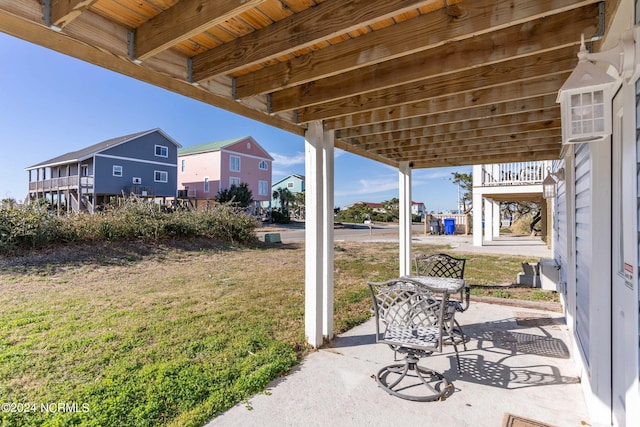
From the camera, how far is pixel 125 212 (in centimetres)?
927

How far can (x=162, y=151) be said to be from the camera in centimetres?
2255

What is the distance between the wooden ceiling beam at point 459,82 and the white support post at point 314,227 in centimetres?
29

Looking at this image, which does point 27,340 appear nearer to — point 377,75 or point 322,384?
point 322,384

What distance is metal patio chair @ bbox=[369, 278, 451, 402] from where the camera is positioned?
7.95 ft

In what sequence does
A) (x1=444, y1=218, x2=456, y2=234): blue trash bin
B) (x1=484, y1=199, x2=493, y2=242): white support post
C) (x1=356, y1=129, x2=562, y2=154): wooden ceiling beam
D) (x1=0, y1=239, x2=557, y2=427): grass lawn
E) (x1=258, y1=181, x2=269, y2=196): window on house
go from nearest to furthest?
1. (x1=0, y1=239, x2=557, y2=427): grass lawn
2. (x1=356, y1=129, x2=562, y2=154): wooden ceiling beam
3. (x1=484, y1=199, x2=493, y2=242): white support post
4. (x1=444, y1=218, x2=456, y2=234): blue trash bin
5. (x1=258, y1=181, x2=269, y2=196): window on house

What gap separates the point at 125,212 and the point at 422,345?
9.38 m

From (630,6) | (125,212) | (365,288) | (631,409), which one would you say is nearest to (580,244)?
(631,409)

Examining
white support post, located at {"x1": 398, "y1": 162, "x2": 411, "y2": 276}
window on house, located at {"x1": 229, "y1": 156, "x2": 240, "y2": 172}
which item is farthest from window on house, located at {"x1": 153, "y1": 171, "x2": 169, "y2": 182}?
white support post, located at {"x1": 398, "y1": 162, "x2": 411, "y2": 276}

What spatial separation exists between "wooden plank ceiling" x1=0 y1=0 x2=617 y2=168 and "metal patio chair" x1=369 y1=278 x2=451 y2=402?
5.09ft

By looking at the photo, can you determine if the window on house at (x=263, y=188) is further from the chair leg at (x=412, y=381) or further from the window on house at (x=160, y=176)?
the chair leg at (x=412, y=381)

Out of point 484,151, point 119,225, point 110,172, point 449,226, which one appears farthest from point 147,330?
point 110,172

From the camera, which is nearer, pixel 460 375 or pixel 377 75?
pixel 377 75

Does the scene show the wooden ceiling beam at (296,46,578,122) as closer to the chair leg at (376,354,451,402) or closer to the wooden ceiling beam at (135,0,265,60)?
the wooden ceiling beam at (135,0,265,60)

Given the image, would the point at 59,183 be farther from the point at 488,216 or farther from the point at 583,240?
the point at 583,240
